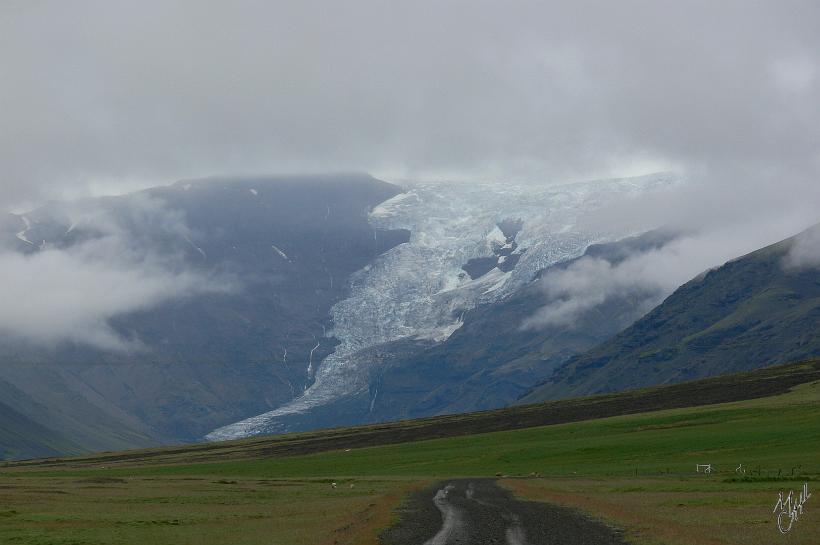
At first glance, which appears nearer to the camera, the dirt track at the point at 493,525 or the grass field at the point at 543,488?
the dirt track at the point at 493,525

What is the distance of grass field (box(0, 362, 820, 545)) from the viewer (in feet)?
154

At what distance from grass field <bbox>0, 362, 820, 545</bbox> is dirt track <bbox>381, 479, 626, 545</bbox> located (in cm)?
139

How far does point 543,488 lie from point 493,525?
32328 millimetres

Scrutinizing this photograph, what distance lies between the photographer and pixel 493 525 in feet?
150

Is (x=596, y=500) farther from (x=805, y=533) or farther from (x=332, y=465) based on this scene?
(x=332, y=465)

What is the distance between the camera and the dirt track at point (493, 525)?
39844 mm

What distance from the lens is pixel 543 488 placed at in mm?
77062

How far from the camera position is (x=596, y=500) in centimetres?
6084

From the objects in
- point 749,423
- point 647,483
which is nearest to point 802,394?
point 749,423

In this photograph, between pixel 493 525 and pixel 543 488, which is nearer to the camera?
pixel 493 525

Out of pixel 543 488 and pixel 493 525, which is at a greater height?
pixel 493 525

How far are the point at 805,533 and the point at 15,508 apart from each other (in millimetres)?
53432

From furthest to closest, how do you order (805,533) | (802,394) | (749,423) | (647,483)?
(802,394) → (749,423) → (647,483) → (805,533)

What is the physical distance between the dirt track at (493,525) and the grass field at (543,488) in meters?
1.39
